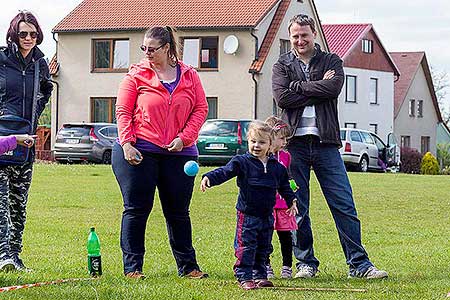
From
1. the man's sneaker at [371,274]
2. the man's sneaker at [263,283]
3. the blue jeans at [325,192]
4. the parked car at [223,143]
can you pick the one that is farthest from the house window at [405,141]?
the man's sneaker at [263,283]

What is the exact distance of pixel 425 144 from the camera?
7200cm

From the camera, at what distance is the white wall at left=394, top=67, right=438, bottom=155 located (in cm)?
6894

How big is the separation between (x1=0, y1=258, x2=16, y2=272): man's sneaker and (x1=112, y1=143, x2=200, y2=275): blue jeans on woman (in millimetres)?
974

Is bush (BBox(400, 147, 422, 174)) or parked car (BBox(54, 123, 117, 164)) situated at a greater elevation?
parked car (BBox(54, 123, 117, 164))

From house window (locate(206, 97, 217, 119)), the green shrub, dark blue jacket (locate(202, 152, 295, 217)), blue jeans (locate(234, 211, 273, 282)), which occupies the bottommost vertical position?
the green shrub

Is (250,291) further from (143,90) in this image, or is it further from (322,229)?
(322,229)

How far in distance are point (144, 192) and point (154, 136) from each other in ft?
1.54

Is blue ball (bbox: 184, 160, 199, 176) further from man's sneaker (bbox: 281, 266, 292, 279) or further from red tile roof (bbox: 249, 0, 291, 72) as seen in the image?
red tile roof (bbox: 249, 0, 291, 72)

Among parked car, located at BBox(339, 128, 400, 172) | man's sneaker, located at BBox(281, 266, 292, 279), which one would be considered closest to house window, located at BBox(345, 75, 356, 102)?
parked car, located at BBox(339, 128, 400, 172)

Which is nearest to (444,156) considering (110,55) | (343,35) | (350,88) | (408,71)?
A: (408,71)

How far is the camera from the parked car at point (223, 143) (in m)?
34.8

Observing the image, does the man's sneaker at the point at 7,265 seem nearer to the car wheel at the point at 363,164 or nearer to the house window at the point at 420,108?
the car wheel at the point at 363,164

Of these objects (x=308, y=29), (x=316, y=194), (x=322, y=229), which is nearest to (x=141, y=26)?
(x=316, y=194)

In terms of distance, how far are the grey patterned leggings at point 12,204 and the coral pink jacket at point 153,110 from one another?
113cm
